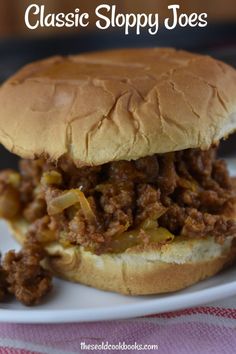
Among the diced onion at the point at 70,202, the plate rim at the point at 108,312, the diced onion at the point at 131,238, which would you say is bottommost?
the plate rim at the point at 108,312

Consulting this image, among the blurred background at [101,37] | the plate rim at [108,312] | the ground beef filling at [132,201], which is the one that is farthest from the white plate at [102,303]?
the blurred background at [101,37]

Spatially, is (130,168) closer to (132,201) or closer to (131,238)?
(132,201)

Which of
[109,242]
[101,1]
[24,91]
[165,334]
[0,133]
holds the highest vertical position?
[101,1]

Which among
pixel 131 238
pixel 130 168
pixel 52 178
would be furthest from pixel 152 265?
pixel 52 178

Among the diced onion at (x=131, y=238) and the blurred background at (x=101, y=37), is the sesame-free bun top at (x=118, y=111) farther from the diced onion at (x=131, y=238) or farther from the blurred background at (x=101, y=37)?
the blurred background at (x=101, y=37)

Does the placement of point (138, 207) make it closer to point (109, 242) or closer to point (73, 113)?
point (109, 242)

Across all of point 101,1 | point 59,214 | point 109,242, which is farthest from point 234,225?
point 101,1
